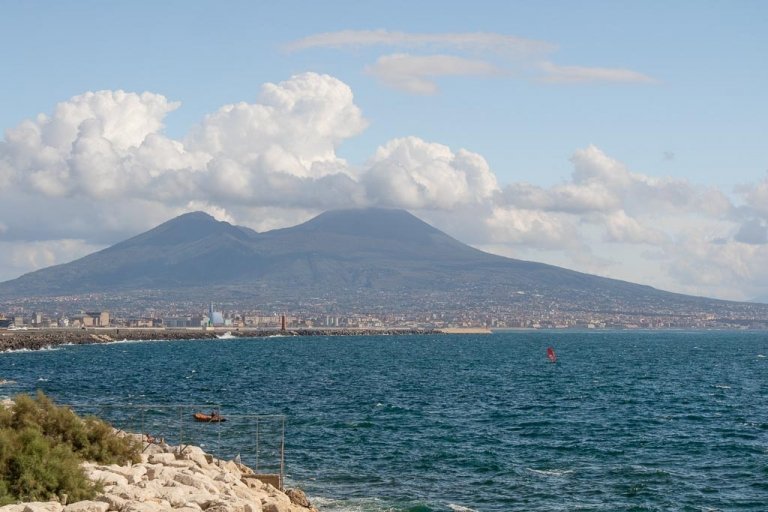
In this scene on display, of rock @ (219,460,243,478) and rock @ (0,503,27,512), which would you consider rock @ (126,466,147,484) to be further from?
rock @ (0,503,27,512)

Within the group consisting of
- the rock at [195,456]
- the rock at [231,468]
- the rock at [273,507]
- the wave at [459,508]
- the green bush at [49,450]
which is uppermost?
the green bush at [49,450]

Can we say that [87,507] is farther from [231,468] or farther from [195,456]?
[231,468]

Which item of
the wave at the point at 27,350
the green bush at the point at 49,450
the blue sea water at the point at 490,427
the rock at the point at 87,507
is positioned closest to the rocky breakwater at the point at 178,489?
the rock at the point at 87,507

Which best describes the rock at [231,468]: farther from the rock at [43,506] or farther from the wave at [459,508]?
the rock at [43,506]

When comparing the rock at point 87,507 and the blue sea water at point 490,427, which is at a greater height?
the rock at point 87,507

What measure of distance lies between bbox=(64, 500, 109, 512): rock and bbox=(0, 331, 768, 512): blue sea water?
1174 cm

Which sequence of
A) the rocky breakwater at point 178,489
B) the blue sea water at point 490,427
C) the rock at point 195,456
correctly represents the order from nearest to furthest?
the rocky breakwater at point 178,489, the rock at point 195,456, the blue sea water at point 490,427

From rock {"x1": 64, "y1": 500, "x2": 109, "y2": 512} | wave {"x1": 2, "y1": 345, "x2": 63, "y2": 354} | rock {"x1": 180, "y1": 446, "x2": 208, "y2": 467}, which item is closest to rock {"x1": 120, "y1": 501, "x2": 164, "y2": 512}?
rock {"x1": 64, "y1": 500, "x2": 109, "y2": 512}

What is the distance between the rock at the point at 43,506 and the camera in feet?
76.6

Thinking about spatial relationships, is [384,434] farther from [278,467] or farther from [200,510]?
[200,510]

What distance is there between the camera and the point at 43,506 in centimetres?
2381

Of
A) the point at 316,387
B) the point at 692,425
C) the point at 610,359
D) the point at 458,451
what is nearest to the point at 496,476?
the point at 458,451

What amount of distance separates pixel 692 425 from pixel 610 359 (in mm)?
84007

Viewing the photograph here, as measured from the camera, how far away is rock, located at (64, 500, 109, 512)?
24.0 m
